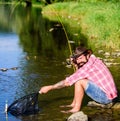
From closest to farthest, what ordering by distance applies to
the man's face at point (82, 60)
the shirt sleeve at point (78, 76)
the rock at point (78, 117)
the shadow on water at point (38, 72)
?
the rock at point (78, 117) → the shirt sleeve at point (78, 76) → the man's face at point (82, 60) → the shadow on water at point (38, 72)

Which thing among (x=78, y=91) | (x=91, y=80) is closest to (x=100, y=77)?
(x=91, y=80)

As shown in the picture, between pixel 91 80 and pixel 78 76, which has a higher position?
pixel 78 76

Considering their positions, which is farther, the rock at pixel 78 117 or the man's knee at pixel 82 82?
the man's knee at pixel 82 82

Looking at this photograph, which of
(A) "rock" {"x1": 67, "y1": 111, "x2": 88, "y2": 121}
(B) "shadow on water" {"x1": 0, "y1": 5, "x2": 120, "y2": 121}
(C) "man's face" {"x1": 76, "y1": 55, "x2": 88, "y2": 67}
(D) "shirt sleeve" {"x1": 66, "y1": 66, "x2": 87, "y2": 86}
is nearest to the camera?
(A) "rock" {"x1": 67, "y1": 111, "x2": 88, "y2": 121}

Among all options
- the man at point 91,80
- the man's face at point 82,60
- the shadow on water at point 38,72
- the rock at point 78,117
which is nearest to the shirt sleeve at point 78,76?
the man at point 91,80

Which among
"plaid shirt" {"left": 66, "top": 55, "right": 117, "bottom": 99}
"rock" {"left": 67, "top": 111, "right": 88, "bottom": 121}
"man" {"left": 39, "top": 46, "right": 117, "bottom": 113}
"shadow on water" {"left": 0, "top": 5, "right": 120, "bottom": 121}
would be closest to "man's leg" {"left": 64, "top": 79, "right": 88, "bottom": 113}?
"man" {"left": 39, "top": 46, "right": 117, "bottom": 113}

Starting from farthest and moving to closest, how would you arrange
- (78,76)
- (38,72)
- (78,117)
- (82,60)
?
(38,72)
(82,60)
(78,76)
(78,117)

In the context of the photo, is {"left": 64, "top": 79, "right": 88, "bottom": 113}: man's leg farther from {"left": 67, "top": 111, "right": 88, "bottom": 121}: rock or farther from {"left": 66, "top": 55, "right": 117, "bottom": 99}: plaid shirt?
{"left": 67, "top": 111, "right": 88, "bottom": 121}: rock

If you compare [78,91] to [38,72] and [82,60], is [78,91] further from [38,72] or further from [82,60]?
[38,72]

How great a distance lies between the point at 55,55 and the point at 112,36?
8.03ft

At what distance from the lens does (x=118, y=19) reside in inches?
691

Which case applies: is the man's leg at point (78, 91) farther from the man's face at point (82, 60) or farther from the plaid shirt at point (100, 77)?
the man's face at point (82, 60)

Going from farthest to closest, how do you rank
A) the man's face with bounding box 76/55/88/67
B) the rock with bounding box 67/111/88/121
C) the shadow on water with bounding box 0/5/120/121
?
the shadow on water with bounding box 0/5/120/121 < the man's face with bounding box 76/55/88/67 < the rock with bounding box 67/111/88/121

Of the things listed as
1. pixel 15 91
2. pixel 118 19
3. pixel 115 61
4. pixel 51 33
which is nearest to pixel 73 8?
pixel 51 33
